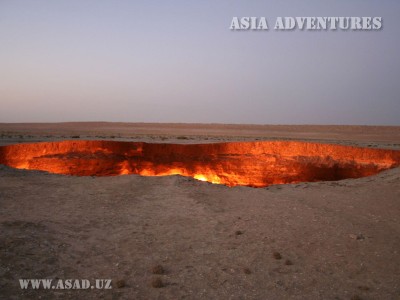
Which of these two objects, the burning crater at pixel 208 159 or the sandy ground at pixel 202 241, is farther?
the burning crater at pixel 208 159

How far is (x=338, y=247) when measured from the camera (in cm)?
521

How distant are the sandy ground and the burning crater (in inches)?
230

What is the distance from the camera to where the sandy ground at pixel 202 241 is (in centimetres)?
402

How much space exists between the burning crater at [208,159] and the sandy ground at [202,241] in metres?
5.83

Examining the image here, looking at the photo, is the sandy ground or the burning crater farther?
the burning crater

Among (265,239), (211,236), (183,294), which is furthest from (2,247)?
(265,239)

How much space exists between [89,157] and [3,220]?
10.2 metres

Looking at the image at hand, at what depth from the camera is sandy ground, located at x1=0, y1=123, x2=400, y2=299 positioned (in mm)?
4016

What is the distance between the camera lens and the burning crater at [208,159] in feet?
47.0

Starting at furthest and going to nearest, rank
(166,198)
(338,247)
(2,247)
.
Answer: (166,198) → (338,247) → (2,247)

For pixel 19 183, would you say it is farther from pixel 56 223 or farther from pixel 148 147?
pixel 148 147

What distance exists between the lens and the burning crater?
1434 cm

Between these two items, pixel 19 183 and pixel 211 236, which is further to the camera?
pixel 19 183

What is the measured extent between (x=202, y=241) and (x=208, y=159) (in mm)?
11009
